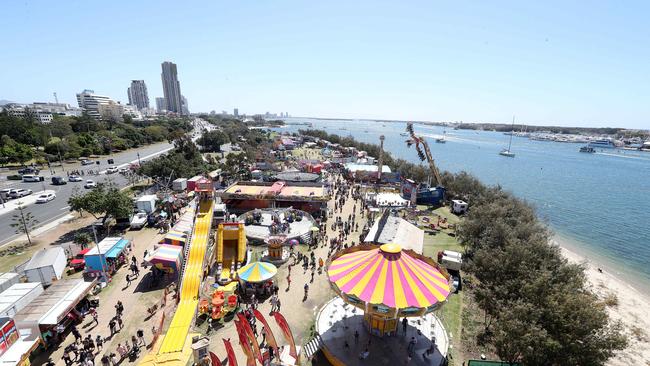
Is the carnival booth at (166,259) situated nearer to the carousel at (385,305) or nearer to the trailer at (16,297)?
the trailer at (16,297)

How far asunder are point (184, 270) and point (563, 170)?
4352 inches

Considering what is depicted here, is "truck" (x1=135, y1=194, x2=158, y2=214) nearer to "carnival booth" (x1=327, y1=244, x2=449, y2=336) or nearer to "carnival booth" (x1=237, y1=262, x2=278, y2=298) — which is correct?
"carnival booth" (x1=237, y1=262, x2=278, y2=298)

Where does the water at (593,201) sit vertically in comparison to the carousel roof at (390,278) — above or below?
below

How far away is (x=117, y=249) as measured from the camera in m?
23.5

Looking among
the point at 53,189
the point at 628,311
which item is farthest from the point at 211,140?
the point at 628,311

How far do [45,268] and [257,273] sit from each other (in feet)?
48.0

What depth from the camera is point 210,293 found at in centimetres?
2055

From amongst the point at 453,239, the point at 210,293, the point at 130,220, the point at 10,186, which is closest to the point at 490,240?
the point at 453,239

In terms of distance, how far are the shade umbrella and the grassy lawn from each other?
38.9ft

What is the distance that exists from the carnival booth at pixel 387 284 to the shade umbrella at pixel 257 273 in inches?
233

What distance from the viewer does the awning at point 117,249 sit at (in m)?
22.6

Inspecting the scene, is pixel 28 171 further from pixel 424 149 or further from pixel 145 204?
pixel 424 149

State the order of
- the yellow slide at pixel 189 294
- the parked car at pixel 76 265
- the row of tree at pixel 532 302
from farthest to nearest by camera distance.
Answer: the parked car at pixel 76 265 → the yellow slide at pixel 189 294 → the row of tree at pixel 532 302

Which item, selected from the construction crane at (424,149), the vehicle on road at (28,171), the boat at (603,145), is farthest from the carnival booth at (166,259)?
the boat at (603,145)
